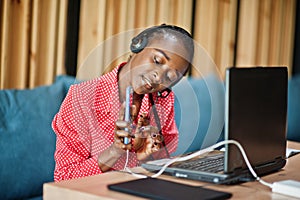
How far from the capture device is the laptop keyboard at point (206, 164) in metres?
1.42

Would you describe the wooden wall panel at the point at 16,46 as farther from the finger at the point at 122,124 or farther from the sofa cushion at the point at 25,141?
the finger at the point at 122,124

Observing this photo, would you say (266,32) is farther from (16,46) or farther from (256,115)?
(256,115)

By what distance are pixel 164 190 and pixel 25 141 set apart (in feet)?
3.96

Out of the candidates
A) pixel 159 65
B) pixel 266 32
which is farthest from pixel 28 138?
pixel 266 32

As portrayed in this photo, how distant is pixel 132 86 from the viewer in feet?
5.11

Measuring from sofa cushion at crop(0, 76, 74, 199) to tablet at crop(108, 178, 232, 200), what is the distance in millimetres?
1078

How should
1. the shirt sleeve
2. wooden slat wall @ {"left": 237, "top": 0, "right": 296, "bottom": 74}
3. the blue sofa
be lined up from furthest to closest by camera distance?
wooden slat wall @ {"left": 237, "top": 0, "right": 296, "bottom": 74}, the blue sofa, the shirt sleeve

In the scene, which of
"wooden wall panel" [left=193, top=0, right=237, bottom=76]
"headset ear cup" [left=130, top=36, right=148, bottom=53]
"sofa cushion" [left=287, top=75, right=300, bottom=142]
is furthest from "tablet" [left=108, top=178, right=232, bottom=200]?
"wooden wall panel" [left=193, top=0, right=237, bottom=76]

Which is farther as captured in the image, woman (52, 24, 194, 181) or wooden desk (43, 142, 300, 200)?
woman (52, 24, 194, 181)

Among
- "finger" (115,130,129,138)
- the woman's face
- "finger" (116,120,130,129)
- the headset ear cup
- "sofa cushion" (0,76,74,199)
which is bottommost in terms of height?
"sofa cushion" (0,76,74,199)

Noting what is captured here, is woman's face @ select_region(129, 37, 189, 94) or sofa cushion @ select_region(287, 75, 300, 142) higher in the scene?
woman's face @ select_region(129, 37, 189, 94)

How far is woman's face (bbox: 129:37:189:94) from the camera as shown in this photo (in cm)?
147

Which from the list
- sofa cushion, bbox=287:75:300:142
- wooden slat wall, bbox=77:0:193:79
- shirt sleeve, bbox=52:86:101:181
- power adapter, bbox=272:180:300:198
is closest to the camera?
power adapter, bbox=272:180:300:198

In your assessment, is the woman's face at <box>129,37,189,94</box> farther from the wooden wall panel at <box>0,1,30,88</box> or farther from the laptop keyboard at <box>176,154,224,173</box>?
the wooden wall panel at <box>0,1,30,88</box>
